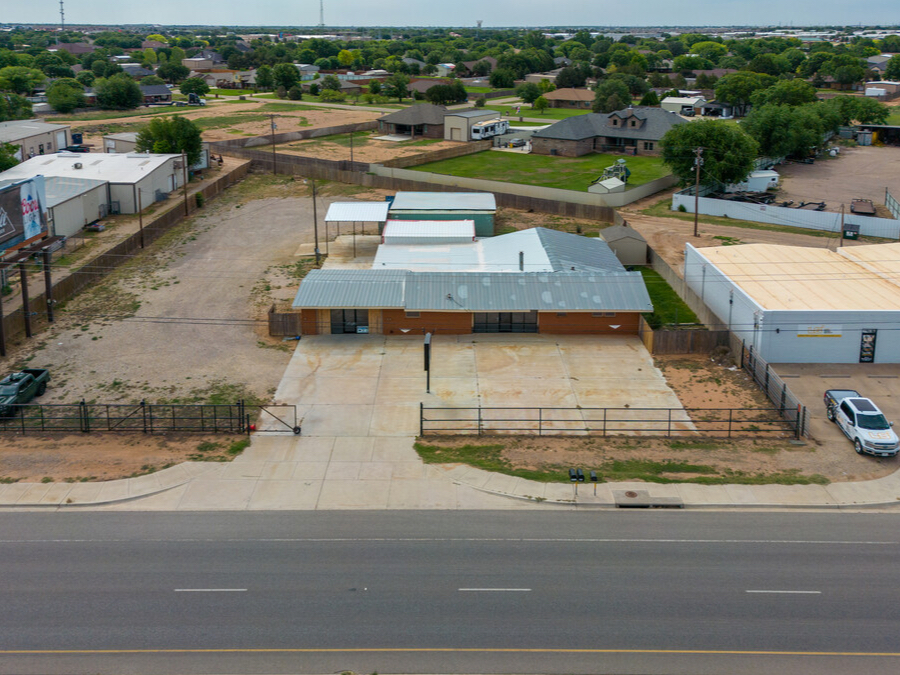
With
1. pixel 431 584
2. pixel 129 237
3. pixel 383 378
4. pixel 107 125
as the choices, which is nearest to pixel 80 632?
pixel 431 584

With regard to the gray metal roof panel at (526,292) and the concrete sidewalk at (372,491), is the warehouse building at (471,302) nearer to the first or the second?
the gray metal roof panel at (526,292)

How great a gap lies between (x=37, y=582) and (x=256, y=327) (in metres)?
23.2

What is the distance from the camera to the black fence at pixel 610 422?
33125mm

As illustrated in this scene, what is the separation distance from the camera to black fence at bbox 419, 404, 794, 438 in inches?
1304

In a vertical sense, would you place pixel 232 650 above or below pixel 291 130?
below

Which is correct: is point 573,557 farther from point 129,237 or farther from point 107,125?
point 107,125

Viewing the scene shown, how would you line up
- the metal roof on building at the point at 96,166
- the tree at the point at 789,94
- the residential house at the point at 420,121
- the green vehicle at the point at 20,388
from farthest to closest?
the tree at the point at 789,94 < the residential house at the point at 420,121 < the metal roof on building at the point at 96,166 < the green vehicle at the point at 20,388

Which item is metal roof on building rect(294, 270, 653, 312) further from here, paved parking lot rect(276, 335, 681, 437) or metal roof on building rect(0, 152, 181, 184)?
metal roof on building rect(0, 152, 181, 184)

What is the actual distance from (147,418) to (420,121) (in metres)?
79.6

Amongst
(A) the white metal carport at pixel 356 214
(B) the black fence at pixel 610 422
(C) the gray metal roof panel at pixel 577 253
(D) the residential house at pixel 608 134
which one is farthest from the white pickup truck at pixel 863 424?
(D) the residential house at pixel 608 134

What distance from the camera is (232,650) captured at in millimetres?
19531

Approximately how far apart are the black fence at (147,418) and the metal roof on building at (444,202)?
97.3 feet

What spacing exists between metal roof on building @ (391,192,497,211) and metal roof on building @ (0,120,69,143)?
4144 centimetres

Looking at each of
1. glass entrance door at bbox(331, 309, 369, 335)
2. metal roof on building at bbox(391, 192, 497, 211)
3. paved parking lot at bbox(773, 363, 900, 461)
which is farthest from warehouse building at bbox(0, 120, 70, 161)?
paved parking lot at bbox(773, 363, 900, 461)
